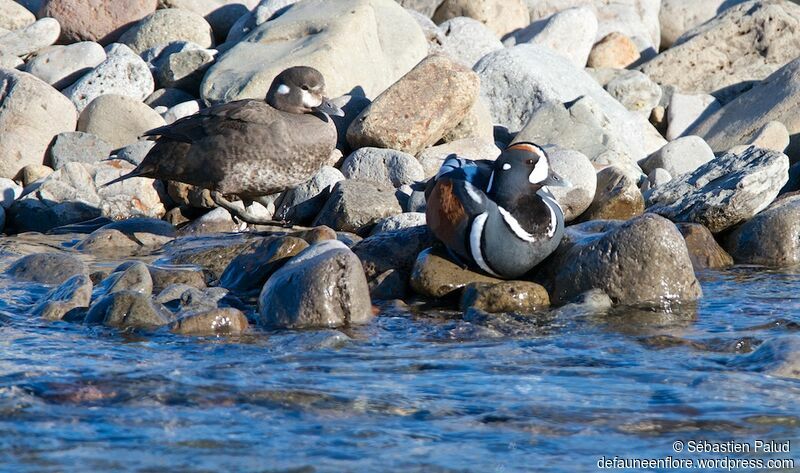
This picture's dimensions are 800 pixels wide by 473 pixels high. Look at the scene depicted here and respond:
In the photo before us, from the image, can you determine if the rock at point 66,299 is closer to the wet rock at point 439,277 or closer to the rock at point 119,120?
the wet rock at point 439,277

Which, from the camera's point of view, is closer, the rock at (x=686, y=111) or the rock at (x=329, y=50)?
the rock at (x=329, y=50)

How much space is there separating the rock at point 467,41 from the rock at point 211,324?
7.76m

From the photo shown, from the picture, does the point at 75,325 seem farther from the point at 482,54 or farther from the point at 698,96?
the point at 698,96

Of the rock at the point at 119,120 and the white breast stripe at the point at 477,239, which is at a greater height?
the rock at the point at 119,120

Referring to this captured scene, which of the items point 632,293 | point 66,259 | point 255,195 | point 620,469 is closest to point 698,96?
point 255,195

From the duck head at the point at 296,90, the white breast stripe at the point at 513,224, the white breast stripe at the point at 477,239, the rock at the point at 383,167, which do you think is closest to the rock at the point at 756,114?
the rock at the point at 383,167

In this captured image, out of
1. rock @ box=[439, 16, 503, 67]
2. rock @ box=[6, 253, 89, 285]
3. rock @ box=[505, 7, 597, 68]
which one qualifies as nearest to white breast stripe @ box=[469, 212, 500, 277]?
rock @ box=[6, 253, 89, 285]

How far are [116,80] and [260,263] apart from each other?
5.52 metres

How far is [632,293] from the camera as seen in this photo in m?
6.89

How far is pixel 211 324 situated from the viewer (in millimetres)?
6238

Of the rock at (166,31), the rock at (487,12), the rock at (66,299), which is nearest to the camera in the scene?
the rock at (66,299)

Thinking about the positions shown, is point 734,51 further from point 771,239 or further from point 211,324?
point 211,324

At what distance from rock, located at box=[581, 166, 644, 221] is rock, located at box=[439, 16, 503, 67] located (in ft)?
15.0

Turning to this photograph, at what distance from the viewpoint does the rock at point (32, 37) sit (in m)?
13.3
